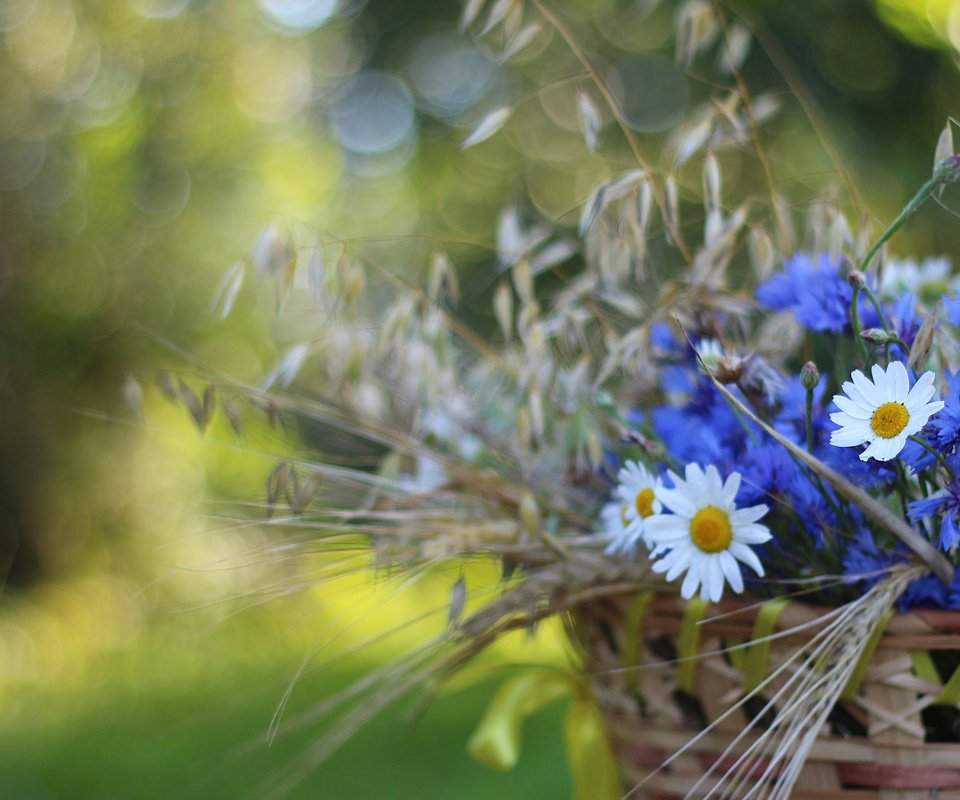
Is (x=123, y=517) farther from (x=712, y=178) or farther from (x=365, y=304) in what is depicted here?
(x=712, y=178)

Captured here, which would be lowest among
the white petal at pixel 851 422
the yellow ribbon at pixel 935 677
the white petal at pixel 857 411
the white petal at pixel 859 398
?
the yellow ribbon at pixel 935 677

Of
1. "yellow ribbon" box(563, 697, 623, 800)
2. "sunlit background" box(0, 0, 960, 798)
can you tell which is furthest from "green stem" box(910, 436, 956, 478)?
"sunlit background" box(0, 0, 960, 798)

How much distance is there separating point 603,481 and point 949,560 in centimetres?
20

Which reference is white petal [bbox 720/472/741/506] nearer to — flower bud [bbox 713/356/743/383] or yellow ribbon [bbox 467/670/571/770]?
flower bud [bbox 713/356/743/383]

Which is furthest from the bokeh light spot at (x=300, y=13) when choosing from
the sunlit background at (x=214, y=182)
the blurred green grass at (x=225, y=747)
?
the blurred green grass at (x=225, y=747)

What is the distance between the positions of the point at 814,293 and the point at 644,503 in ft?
0.48

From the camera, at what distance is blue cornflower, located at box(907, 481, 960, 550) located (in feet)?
1.17

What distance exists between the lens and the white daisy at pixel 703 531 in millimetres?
388

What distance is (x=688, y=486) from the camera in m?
0.40

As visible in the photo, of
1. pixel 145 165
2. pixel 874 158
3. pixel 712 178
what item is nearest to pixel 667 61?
pixel 874 158

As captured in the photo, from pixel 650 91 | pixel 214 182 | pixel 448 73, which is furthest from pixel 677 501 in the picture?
pixel 448 73

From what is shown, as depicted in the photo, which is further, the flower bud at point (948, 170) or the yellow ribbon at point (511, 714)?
the yellow ribbon at point (511, 714)

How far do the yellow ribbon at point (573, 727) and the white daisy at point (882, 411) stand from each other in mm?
262

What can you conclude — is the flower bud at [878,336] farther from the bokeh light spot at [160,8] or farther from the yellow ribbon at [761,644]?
the bokeh light spot at [160,8]
